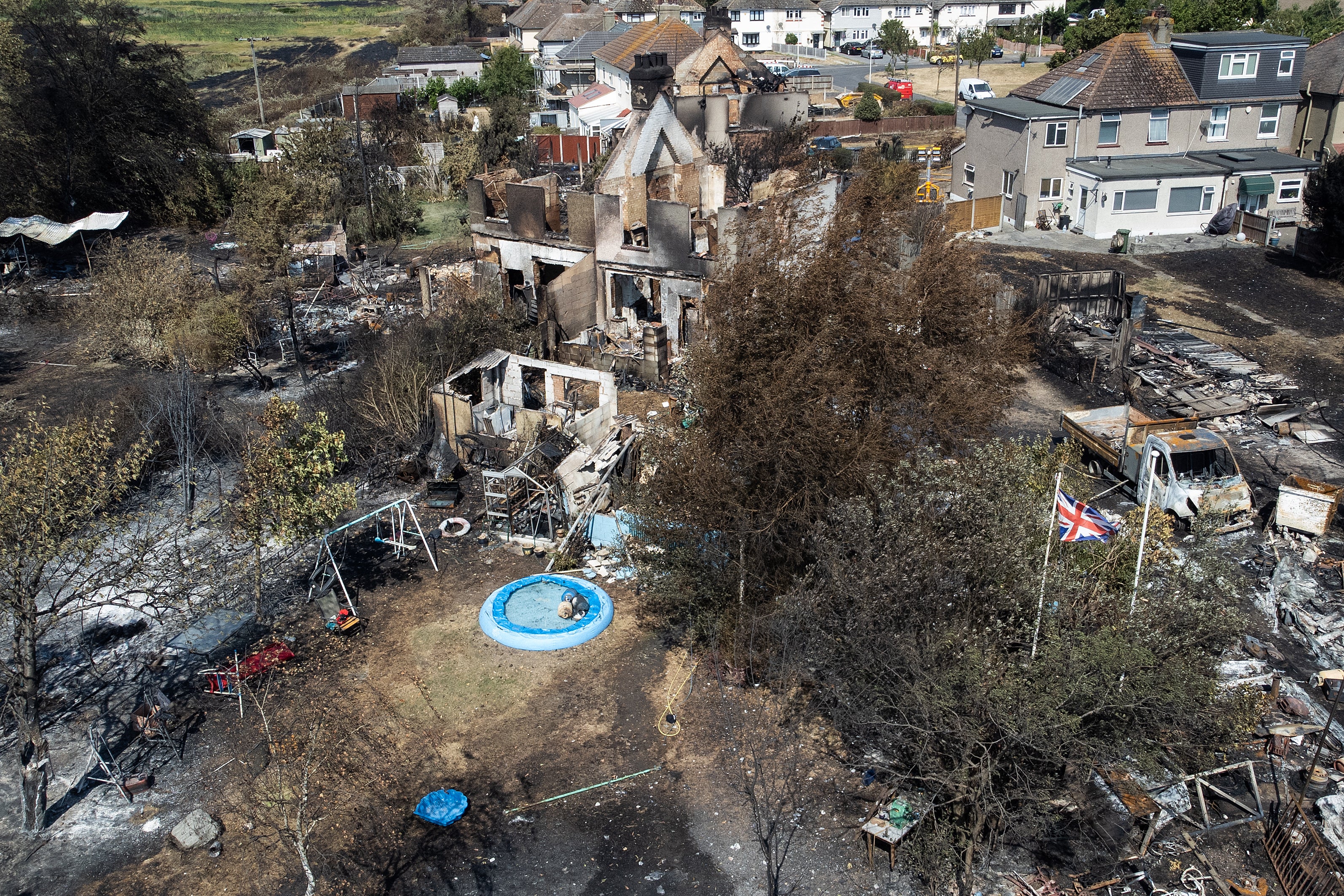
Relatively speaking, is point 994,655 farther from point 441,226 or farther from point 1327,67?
point 1327,67

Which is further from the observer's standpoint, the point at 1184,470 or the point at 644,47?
the point at 644,47

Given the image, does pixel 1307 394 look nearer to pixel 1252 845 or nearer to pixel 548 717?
pixel 1252 845

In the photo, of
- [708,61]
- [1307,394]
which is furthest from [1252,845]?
[708,61]

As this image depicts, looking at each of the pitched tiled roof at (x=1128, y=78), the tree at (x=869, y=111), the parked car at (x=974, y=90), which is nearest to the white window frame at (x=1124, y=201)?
the pitched tiled roof at (x=1128, y=78)

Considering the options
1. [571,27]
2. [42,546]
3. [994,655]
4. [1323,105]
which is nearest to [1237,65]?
[1323,105]

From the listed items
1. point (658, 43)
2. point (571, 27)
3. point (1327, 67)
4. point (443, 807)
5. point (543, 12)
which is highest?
point (543, 12)

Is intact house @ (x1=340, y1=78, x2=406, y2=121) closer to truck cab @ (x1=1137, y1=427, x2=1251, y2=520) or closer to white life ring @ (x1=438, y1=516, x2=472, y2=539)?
white life ring @ (x1=438, y1=516, x2=472, y2=539)

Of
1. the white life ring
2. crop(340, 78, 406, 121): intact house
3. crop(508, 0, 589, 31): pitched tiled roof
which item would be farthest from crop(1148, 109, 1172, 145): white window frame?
crop(508, 0, 589, 31): pitched tiled roof

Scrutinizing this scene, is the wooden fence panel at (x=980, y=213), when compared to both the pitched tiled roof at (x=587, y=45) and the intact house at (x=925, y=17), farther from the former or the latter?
the intact house at (x=925, y=17)
